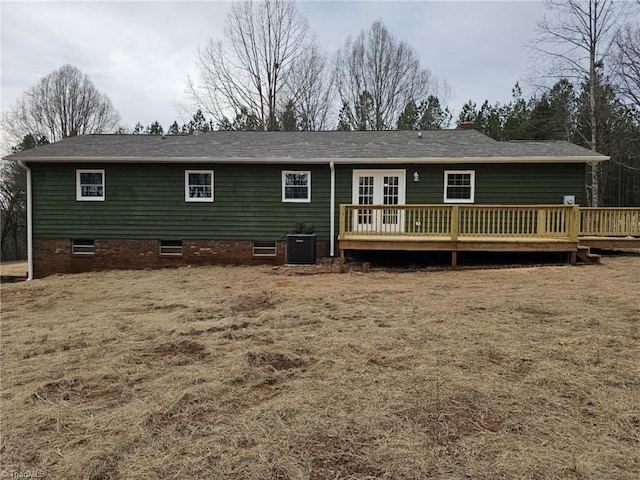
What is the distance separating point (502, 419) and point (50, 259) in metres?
12.7

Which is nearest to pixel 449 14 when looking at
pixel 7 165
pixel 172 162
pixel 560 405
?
pixel 172 162

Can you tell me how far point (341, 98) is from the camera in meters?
26.2

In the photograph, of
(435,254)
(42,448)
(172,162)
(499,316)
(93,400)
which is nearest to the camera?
(42,448)

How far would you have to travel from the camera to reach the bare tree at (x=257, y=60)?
2384 cm

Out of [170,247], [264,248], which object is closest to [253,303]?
[264,248]

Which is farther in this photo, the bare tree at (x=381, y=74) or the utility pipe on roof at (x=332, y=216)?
the bare tree at (x=381, y=74)

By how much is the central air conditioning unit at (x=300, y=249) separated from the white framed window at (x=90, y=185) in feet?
18.9

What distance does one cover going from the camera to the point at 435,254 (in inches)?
420

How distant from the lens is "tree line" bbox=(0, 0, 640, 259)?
20.0 metres

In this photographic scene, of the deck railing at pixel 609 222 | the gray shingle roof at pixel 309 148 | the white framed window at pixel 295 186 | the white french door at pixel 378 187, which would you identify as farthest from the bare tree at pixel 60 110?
the deck railing at pixel 609 222

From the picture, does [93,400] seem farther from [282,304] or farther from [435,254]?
[435,254]

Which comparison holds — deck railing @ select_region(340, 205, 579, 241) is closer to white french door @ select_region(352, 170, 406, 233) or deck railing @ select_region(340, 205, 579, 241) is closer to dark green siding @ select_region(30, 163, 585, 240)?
white french door @ select_region(352, 170, 406, 233)

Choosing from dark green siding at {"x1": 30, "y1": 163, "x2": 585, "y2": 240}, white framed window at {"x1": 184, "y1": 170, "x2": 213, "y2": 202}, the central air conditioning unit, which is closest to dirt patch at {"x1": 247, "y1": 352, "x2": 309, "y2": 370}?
the central air conditioning unit

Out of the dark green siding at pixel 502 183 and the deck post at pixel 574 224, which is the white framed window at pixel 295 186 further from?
the deck post at pixel 574 224
